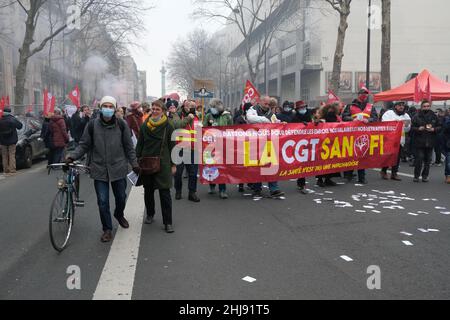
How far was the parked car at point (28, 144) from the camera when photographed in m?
13.3

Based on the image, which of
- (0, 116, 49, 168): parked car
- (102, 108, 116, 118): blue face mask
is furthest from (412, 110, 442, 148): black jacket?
(0, 116, 49, 168): parked car

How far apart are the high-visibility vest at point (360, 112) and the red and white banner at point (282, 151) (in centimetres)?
24

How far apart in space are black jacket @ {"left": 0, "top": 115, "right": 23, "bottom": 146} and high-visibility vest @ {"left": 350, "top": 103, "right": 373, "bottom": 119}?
337 inches

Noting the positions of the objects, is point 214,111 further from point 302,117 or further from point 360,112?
point 360,112

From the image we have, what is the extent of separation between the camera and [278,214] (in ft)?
23.2

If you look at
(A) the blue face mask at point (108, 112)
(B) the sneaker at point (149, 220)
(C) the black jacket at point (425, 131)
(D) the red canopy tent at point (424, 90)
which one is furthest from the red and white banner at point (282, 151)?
(D) the red canopy tent at point (424, 90)

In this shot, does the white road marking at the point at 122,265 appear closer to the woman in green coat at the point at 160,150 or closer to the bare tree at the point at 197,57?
the woman in green coat at the point at 160,150

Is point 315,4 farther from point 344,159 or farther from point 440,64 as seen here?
point 344,159

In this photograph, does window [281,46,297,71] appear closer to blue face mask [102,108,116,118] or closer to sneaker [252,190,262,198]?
sneaker [252,190,262,198]

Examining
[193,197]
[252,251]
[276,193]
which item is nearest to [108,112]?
[252,251]

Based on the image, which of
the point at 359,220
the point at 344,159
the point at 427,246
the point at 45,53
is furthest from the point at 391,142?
the point at 45,53

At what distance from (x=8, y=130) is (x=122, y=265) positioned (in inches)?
343
